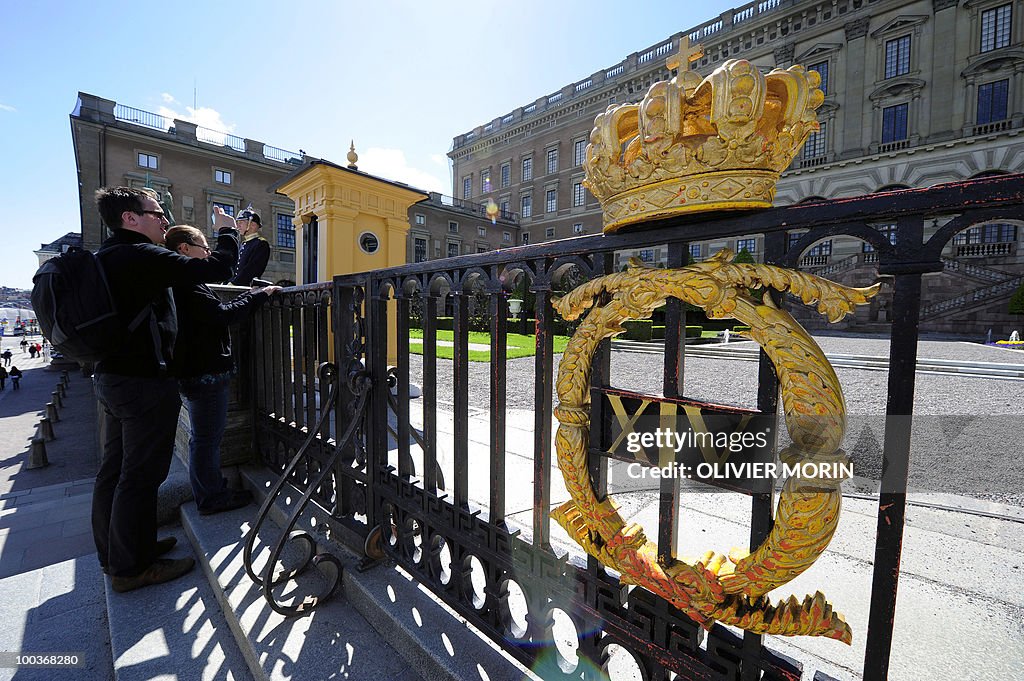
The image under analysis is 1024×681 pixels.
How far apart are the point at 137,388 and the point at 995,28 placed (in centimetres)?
4186

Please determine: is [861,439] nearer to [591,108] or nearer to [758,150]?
[758,150]

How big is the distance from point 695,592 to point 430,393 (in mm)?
1339

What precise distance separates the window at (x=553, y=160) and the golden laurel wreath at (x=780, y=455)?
44586mm

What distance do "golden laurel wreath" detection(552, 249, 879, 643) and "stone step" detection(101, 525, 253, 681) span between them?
6.15 feet

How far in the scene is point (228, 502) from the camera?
124 inches

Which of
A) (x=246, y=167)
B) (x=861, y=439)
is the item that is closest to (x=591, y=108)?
(x=246, y=167)

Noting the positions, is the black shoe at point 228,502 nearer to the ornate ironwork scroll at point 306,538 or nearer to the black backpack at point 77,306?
the ornate ironwork scroll at point 306,538

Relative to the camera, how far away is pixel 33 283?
7.09 ft

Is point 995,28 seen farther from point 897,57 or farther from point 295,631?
point 295,631

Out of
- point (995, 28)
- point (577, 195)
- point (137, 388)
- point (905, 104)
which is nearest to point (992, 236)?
point (905, 104)

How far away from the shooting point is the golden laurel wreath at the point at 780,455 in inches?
37.6

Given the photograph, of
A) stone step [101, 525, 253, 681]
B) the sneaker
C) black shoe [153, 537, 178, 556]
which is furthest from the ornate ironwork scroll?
black shoe [153, 537, 178, 556]

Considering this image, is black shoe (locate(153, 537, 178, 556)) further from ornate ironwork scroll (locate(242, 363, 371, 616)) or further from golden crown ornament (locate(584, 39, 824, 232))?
golden crown ornament (locate(584, 39, 824, 232))

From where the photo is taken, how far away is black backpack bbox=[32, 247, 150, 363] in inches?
84.3
